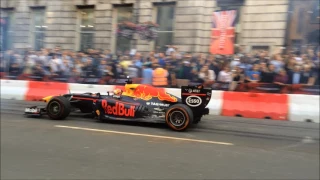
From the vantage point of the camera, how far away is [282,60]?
10.6 meters

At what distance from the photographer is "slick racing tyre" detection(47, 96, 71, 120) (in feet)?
26.1

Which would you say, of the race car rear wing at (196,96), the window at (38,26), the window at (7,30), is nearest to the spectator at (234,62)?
the race car rear wing at (196,96)

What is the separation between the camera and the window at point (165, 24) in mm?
15039

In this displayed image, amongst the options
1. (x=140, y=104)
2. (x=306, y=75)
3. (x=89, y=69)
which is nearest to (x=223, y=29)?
(x=306, y=75)

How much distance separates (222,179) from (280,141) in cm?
268

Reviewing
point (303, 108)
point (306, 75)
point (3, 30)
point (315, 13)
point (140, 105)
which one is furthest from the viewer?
point (3, 30)

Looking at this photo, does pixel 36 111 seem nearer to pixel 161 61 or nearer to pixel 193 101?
pixel 193 101

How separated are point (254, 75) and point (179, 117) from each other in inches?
158

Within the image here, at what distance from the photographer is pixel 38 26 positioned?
58.4 feet

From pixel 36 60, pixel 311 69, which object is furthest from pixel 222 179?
pixel 36 60

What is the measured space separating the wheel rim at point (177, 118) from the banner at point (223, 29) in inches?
289

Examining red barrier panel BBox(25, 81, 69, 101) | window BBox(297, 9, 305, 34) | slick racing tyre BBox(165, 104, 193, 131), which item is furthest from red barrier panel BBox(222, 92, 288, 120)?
window BBox(297, 9, 305, 34)

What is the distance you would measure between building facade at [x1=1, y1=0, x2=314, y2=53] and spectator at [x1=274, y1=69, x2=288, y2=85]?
376 centimetres

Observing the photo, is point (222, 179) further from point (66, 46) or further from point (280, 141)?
point (66, 46)
